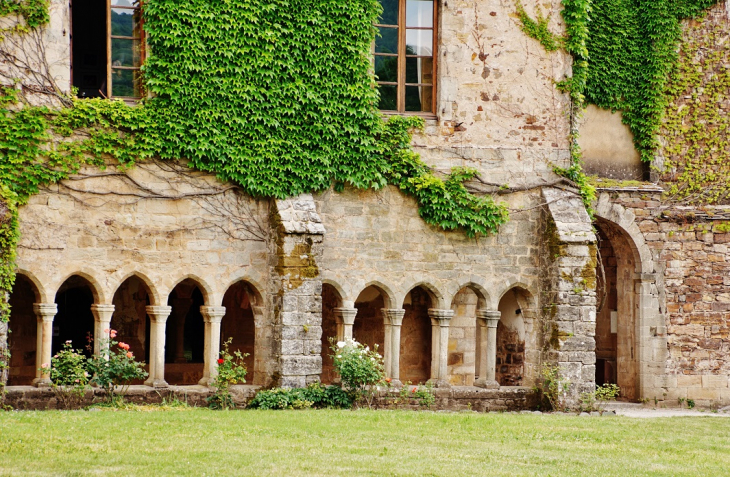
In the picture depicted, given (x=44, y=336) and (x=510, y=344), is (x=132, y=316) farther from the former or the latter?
(x=510, y=344)

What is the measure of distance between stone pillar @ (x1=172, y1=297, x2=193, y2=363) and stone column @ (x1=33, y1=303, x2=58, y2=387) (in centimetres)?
448

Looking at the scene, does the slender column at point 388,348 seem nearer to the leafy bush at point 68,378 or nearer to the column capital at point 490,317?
the column capital at point 490,317

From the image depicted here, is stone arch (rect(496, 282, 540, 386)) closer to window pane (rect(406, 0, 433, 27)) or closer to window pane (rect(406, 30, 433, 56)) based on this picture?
window pane (rect(406, 30, 433, 56))

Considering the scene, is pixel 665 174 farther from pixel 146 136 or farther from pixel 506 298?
pixel 146 136

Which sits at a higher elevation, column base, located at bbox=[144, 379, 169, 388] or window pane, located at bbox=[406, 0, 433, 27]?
window pane, located at bbox=[406, 0, 433, 27]

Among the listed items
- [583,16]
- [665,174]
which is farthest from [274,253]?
[665,174]

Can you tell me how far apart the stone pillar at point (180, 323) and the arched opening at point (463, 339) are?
4.20 metres

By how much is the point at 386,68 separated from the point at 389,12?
0.74 meters

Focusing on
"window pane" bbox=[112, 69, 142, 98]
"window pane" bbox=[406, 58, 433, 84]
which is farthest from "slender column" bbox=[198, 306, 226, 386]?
"window pane" bbox=[406, 58, 433, 84]

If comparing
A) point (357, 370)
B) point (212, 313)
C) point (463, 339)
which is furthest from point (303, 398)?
point (463, 339)

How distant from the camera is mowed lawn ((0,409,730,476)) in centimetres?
805

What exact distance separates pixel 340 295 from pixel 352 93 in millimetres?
2548

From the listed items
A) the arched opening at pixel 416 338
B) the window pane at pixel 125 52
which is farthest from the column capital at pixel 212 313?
the arched opening at pixel 416 338

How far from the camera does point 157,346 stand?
40.5 feet
